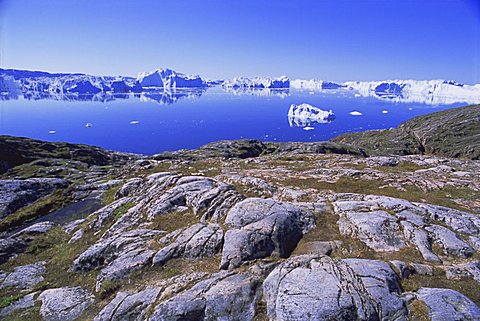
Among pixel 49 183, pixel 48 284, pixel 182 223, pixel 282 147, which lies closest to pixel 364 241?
pixel 182 223

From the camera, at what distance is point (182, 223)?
21047 mm

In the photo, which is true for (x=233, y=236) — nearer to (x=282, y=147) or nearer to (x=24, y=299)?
(x=24, y=299)

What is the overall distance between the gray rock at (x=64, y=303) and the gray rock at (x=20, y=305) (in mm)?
526

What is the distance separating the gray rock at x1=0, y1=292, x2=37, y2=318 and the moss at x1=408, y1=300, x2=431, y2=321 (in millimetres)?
20461

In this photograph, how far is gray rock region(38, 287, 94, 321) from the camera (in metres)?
14.9

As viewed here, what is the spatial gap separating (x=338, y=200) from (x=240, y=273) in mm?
11216

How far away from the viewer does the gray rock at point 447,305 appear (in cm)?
1222

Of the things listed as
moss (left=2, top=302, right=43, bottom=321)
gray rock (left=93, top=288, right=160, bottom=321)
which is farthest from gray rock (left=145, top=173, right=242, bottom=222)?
moss (left=2, top=302, right=43, bottom=321)

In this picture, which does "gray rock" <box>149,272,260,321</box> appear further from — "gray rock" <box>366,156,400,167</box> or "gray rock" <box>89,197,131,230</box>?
"gray rock" <box>366,156,400,167</box>

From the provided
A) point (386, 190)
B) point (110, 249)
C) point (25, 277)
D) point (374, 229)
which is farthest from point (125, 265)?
point (386, 190)

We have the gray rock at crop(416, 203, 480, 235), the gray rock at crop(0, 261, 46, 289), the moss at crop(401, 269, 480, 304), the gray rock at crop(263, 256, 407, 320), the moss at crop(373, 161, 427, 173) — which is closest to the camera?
the gray rock at crop(263, 256, 407, 320)

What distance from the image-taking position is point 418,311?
41.3 ft

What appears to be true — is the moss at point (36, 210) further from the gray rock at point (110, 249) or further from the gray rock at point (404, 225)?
the gray rock at point (404, 225)

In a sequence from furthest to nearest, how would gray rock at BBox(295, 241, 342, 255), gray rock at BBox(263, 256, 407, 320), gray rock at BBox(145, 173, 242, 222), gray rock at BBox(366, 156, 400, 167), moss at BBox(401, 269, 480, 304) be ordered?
gray rock at BBox(366, 156, 400, 167) < gray rock at BBox(145, 173, 242, 222) < gray rock at BBox(295, 241, 342, 255) < moss at BBox(401, 269, 480, 304) < gray rock at BBox(263, 256, 407, 320)
